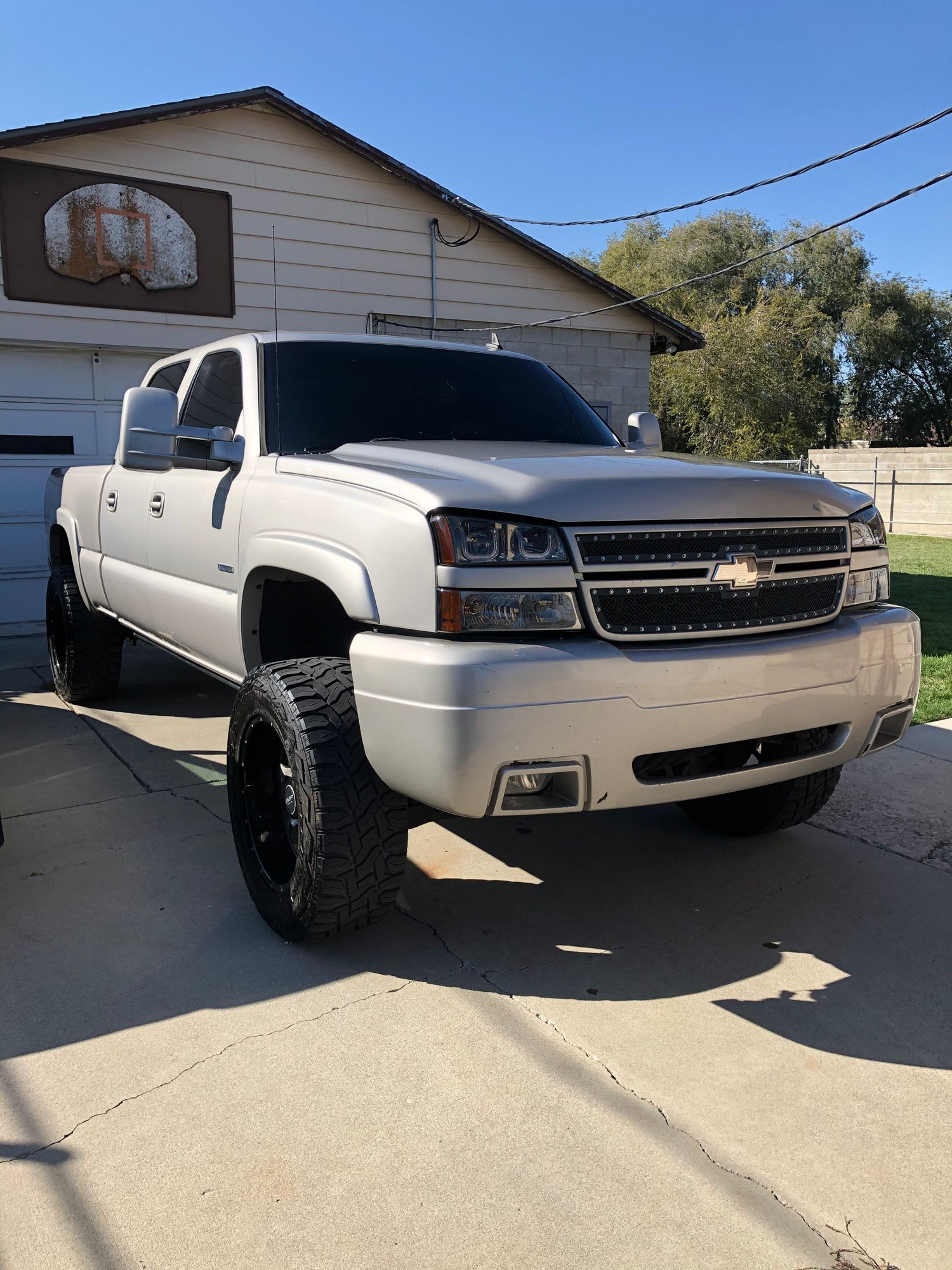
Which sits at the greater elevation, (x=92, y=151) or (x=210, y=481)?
(x=92, y=151)

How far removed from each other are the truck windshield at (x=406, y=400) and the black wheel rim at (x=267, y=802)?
108cm

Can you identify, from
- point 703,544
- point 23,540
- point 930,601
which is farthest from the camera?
point 930,601

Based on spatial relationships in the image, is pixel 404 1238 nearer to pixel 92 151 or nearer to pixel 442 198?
pixel 92 151

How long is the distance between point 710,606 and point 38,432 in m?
7.78

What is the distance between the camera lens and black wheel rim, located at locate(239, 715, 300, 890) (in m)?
3.34

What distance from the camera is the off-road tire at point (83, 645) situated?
6102mm

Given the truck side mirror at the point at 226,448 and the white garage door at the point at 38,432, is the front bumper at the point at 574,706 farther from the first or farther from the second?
the white garage door at the point at 38,432

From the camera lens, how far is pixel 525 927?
337cm

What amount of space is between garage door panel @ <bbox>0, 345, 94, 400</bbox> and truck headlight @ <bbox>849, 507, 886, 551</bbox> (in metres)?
7.60

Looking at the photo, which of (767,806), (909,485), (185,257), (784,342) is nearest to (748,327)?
(784,342)

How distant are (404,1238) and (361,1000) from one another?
0.91m

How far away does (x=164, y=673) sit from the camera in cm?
744

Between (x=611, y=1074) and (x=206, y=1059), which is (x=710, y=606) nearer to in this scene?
(x=611, y=1074)

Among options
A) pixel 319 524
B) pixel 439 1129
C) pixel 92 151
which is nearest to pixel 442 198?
pixel 92 151
